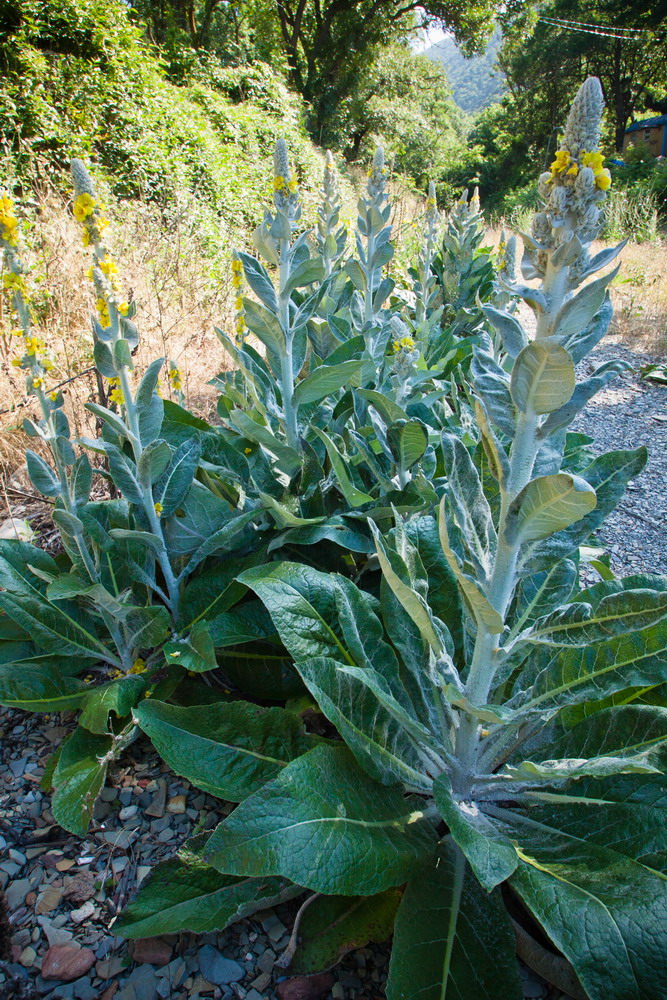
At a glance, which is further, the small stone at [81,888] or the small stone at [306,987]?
the small stone at [81,888]

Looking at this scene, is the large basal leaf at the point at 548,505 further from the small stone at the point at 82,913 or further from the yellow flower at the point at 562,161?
the small stone at the point at 82,913

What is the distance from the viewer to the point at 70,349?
15.7 feet

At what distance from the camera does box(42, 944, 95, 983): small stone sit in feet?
4.31

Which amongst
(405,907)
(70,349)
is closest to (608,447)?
(405,907)

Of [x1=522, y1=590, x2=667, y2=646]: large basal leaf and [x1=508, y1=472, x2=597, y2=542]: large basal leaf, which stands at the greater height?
[x1=508, y1=472, x2=597, y2=542]: large basal leaf

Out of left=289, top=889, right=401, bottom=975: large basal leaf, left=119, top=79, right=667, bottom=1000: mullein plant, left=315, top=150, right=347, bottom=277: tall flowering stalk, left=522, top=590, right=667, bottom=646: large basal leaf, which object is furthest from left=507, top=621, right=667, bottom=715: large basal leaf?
left=315, top=150, right=347, bottom=277: tall flowering stalk

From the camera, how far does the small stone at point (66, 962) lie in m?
1.31

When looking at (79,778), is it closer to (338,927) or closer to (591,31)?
(338,927)

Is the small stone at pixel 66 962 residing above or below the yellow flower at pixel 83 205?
below

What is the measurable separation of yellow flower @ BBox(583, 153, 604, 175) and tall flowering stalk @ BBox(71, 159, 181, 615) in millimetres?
1265

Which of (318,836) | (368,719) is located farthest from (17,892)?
(368,719)

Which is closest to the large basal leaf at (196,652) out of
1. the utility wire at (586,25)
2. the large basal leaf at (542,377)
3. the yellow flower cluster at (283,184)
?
the large basal leaf at (542,377)

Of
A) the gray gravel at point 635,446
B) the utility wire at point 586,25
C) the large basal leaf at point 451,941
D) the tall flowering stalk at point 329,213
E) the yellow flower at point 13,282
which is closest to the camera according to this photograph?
the large basal leaf at point 451,941

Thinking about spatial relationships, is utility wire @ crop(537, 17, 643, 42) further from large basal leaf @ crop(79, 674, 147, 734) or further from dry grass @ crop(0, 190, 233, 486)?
large basal leaf @ crop(79, 674, 147, 734)
